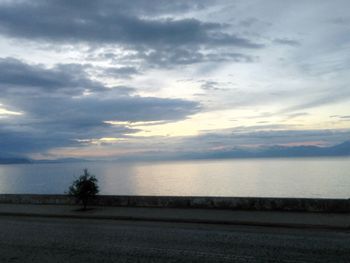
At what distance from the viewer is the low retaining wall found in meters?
14.4

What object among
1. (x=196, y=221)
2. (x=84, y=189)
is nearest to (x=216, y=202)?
(x=196, y=221)

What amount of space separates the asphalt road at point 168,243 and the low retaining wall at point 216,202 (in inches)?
121

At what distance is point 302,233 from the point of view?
11367 millimetres

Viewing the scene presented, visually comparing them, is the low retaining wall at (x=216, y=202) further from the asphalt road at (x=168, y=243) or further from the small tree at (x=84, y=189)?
the asphalt road at (x=168, y=243)

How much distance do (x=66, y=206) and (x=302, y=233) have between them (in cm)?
1216

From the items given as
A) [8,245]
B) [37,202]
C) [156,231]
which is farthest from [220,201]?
[37,202]

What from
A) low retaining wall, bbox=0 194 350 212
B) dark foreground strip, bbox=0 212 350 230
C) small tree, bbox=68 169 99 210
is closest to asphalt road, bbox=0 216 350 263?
dark foreground strip, bbox=0 212 350 230

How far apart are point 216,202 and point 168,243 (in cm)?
630

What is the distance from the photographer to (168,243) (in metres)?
10.5

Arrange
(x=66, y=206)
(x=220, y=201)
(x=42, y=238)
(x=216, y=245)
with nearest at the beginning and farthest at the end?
(x=216, y=245) → (x=42, y=238) → (x=220, y=201) → (x=66, y=206)

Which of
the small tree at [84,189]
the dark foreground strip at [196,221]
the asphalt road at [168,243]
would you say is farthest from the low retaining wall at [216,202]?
the asphalt road at [168,243]

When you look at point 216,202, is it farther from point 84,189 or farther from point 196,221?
point 84,189

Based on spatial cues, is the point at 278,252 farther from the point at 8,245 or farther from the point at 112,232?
the point at 8,245

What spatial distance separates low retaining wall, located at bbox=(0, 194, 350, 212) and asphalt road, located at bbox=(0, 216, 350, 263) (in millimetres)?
3086
